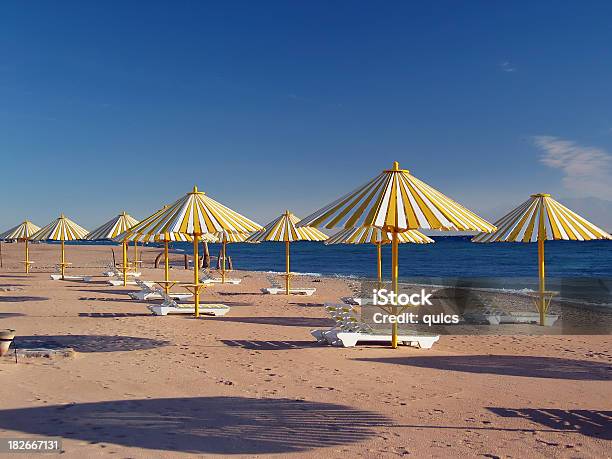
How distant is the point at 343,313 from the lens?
30.6 feet

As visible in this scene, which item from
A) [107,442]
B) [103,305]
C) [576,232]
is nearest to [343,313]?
[576,232]

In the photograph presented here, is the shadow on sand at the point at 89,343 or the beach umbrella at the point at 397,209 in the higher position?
the beach umbrella at the point at 397,209

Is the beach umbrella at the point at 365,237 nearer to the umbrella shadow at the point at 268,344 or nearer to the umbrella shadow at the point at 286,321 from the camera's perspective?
the umbrella shadow at the point at 286,321

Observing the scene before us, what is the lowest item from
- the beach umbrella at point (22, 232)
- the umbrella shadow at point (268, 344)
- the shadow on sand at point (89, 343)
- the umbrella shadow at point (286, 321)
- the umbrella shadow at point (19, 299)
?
the umbrella shadow at point (268, 344)

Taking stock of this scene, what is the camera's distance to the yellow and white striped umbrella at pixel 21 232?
23927mm

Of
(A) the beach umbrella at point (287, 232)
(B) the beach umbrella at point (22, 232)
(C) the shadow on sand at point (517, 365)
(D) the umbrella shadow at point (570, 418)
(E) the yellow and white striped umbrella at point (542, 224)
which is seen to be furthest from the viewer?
(B) the beach umbrella at point (22, 232)

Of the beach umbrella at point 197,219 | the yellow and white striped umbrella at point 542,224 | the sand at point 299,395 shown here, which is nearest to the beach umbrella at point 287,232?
the beach umbrella at point 197,219

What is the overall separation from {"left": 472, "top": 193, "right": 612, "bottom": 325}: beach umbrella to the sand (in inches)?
72.8

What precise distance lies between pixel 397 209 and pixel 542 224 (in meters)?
4.56

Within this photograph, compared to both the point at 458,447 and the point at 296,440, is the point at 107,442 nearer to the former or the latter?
the point at 296,440

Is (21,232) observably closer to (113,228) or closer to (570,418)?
(113,228)

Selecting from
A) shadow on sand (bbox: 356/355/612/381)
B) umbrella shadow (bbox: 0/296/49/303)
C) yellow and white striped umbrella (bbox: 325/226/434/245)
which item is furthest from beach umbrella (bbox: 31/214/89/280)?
shadow on sand (bbox: 356/355/612/381)

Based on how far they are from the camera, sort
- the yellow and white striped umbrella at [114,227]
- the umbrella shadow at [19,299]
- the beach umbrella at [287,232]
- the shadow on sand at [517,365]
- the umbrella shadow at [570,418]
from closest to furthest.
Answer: the umbrella shadow at [570,418]
the shadow on sand at [517,365]
the umbrella shadow at [19,299]
the beach umbrella at [287,232]
the yellow and white striped umbrella at [114,227]

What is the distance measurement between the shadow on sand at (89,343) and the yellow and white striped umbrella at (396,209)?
3.34 metres
